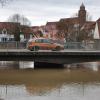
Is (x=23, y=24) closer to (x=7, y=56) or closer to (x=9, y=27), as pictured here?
(x=9, y=27)

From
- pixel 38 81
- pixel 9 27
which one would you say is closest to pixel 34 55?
pixel 38 81

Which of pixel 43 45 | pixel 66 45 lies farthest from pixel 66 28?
pixel 43 45

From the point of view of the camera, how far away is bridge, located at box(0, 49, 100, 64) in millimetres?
44656

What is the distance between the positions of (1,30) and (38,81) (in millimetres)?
105832

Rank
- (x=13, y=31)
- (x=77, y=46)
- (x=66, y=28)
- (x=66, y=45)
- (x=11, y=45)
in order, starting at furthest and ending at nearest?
(x=13, y=31)
(x=66, y=28)
(x=66, y=45)
(x=11, y=45)
(x=77, y=46)

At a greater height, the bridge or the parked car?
the parked car

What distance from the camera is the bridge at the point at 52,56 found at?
1758 inches

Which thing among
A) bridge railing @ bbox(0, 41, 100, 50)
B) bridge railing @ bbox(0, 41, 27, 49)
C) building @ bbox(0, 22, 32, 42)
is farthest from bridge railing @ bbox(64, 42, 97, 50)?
building @ bbox(0, 22, 32, 42)

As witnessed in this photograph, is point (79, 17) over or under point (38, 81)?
over

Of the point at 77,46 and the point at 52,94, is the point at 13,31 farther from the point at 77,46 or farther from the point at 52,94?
the point at 52,94

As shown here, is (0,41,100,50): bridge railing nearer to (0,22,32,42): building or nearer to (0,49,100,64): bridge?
(0,49,100,64): bridge

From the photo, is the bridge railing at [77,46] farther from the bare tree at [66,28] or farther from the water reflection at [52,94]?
the bare tree at [66,28]

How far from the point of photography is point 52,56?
1786 inches

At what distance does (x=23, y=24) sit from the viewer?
5217 inches
